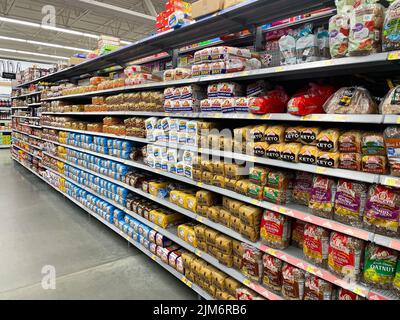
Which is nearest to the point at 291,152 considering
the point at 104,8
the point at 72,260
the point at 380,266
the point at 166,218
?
the point at 380,266

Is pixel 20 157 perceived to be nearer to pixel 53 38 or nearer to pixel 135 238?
pixel 135 238

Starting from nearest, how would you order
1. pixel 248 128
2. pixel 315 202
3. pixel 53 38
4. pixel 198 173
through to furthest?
pixel 315 202 < pixel 248 128 < pixel 198 173 < pixel 53 38

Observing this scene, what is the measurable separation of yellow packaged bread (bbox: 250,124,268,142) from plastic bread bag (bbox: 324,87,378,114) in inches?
18.5

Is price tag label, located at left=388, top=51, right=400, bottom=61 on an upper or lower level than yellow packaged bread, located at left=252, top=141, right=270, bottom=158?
upper

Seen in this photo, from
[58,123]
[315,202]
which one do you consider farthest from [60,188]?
[315,202]

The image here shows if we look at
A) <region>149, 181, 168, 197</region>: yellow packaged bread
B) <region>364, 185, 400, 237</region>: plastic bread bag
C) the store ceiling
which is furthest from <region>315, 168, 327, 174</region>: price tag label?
the store ceiling

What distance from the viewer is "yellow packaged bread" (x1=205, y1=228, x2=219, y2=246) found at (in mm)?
2349

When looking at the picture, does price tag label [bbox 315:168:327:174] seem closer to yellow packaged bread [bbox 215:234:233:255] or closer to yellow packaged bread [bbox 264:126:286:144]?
yellow packaged bread [bbox 264:126:286:144]

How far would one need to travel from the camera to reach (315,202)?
5.60 ft

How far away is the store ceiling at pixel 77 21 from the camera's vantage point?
29.4 feet

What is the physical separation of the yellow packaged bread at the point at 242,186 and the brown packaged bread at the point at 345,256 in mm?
653

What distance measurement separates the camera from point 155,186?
10.2 feet

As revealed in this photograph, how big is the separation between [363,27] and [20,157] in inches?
394

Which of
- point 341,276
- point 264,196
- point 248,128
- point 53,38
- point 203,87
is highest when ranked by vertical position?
point 53,38
